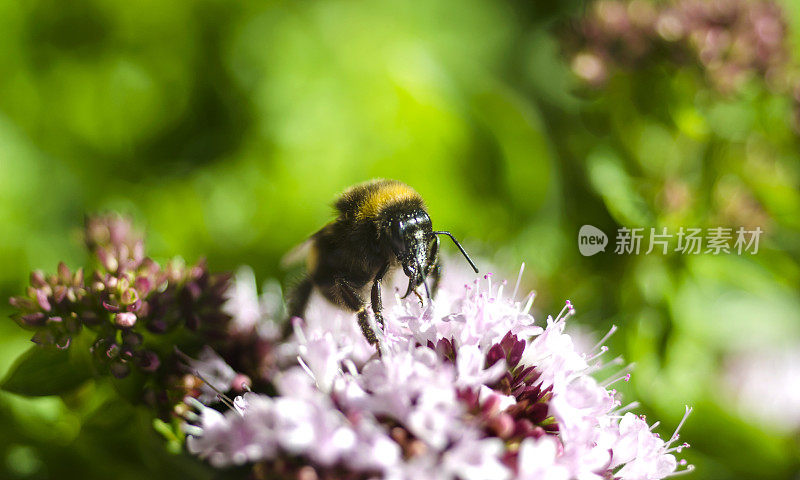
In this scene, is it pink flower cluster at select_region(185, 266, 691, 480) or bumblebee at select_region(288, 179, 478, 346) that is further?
bumblebee at select_region(288, 179, 478, 346)

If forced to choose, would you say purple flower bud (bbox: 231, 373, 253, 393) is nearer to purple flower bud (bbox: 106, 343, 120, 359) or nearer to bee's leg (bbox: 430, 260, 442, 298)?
purple flower bud (bbox: 106, 343, 120, 359)

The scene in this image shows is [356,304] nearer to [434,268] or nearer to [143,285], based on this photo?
[434,268]

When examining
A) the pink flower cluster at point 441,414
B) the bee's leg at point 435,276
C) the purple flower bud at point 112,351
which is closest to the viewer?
the pink flower cluster at point 441,414

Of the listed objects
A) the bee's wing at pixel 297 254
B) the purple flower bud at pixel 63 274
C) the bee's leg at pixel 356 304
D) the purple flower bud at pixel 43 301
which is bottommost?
the purple flower bud at pixel 43 301

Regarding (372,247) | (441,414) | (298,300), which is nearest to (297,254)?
(298,300)

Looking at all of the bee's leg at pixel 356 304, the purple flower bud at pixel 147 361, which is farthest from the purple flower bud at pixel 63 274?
the bee's leg at pixel 356 304

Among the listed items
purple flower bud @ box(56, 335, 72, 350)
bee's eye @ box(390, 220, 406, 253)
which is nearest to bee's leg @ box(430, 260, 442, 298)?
bee's eye @ box(390, 220, 406, 253)

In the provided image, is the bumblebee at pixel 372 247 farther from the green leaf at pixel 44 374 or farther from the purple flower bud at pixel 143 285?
the green leaf at pixel 44 374
